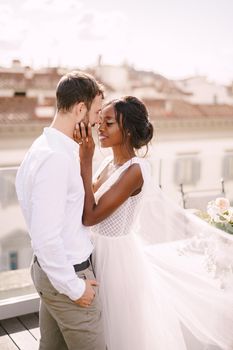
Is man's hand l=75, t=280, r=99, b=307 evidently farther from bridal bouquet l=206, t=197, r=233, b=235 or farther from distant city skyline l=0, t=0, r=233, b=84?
distant city skyline l=0, t=0, r=233, b=84

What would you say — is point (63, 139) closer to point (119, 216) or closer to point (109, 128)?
point (109, 128)

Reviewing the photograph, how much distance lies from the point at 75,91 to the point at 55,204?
36 centimetres

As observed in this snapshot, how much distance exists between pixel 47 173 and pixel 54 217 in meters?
0.13

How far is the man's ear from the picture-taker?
1470 mm

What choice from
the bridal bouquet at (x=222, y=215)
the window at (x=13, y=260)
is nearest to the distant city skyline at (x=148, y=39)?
the window at (x=13, y=260)

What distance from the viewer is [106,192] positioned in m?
1.70

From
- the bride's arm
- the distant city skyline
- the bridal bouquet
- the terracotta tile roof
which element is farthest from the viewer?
the distant city skyline

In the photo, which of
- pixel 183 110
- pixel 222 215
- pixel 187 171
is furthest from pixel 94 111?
pixel 183 110

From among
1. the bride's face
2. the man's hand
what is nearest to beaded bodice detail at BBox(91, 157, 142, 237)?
the bride's face

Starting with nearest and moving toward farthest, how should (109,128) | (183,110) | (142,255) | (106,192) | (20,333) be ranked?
1. (106,192)
2. (109,128)
3. (142,255)
4. (20,333)
5. (183,110)

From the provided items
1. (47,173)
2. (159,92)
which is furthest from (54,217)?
(159,92)

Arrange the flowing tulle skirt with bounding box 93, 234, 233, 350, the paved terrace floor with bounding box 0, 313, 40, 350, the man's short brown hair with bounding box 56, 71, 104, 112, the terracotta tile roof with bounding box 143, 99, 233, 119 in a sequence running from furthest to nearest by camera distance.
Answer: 1. the terracotta tile roof with bounding box 143, 99, 233, 119
2. the paved terrace floor with bounding box 0, 313, 40, 350
3. the flowing tulle skirt with bounding box 93, 234, 233, 350
4. the man's short brown hair with bounding box 56, 71, 104, 112

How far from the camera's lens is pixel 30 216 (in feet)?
4.88

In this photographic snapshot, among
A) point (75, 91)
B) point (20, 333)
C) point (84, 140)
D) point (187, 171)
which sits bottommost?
point (187, 171)
